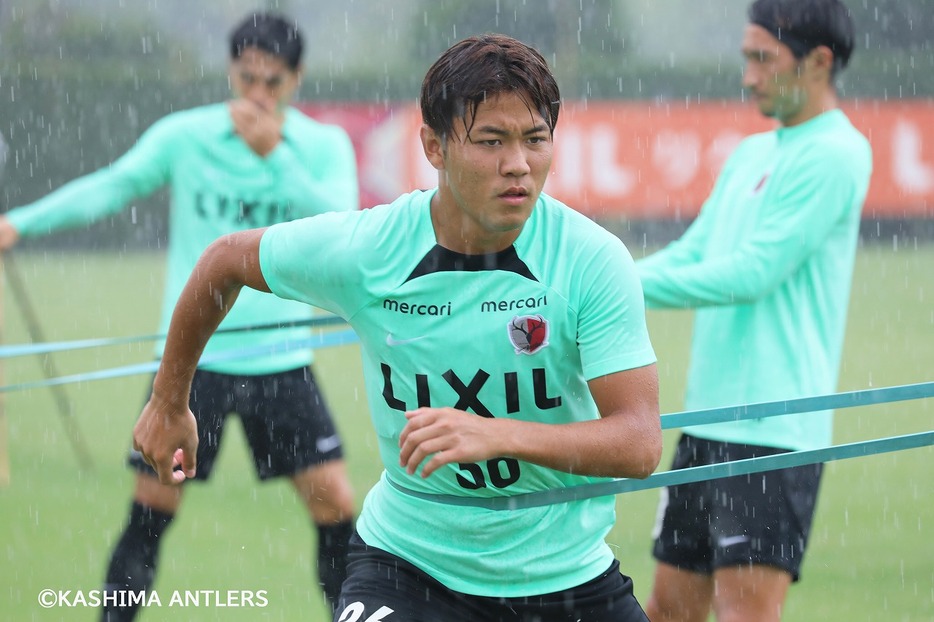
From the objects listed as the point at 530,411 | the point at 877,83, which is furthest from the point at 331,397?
the point at 877,83

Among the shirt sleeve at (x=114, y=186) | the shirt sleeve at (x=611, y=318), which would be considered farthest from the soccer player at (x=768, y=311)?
the shirt sleeve at (x=114, y=186)

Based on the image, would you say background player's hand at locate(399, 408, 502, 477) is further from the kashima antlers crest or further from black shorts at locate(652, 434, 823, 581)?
black shorts at locate(652, 434, 823, 581)

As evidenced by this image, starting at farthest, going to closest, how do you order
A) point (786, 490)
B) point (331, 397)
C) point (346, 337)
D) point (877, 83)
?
point (877, 83) → point (331, 397) → point (346, 337) → point (786, 490)

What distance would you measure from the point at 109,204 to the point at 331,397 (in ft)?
16.2

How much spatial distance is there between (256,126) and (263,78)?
0.74ft

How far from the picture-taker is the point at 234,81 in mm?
5469

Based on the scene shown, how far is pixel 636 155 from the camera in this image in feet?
69.1

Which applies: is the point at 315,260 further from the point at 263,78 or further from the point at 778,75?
the point at 263,78

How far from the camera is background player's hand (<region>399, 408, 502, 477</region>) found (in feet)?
7.45

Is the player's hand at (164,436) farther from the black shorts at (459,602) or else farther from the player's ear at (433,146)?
the player's ear at (433,146)

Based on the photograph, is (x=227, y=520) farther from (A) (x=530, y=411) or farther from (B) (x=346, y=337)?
(A) (x=530, y=411)

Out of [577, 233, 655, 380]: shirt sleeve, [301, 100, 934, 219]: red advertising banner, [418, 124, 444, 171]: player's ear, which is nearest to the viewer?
[577, 233, 655, 380]: shirt sleeve

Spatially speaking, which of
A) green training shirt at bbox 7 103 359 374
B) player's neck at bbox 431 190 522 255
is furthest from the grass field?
player's neck at bbox 431 190 522 255

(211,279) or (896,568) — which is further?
(896,568)
